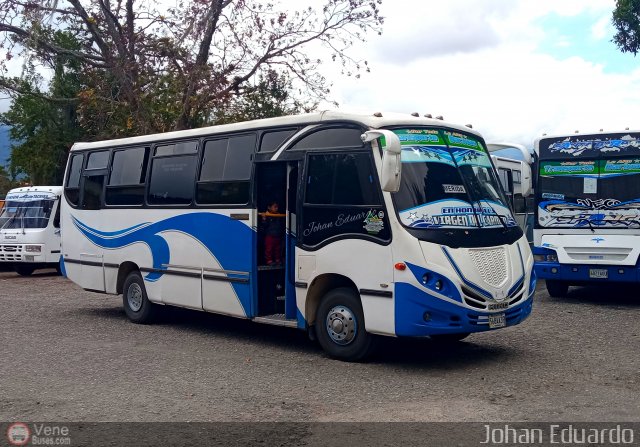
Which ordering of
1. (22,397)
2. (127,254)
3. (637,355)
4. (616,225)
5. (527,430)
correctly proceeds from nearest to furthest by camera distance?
(527,430), (22,397), (637,355), (127,254), (616,225)

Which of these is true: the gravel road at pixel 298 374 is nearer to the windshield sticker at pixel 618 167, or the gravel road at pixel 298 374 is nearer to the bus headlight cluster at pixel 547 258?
the bus headlight cluster at pixel 547 258

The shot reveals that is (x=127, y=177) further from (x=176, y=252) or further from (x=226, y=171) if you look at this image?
(x=226, y=171)

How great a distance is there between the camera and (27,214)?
73.8 feet

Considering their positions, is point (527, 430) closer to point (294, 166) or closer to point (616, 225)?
point (294, 166)

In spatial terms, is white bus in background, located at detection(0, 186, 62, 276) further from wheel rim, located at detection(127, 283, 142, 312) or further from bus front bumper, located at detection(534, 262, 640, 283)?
bus front bumper, located at detection(534, 262, 640, 283)

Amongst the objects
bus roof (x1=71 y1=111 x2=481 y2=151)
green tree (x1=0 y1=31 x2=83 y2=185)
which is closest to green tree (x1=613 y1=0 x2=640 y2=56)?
bus roof (x1=71 y1=111 x2=481 y2=151)

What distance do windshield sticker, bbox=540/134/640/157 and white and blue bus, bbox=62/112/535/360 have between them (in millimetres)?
5063

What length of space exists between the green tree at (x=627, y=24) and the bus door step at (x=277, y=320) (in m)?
19.3

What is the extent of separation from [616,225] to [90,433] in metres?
10.3

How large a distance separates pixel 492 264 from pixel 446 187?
3.25ft

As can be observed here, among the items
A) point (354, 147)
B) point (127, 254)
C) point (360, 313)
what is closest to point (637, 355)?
point (360, 313)

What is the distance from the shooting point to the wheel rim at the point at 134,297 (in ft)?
41.5

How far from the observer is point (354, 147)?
29.8ft

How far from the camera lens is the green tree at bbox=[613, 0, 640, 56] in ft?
81.8
